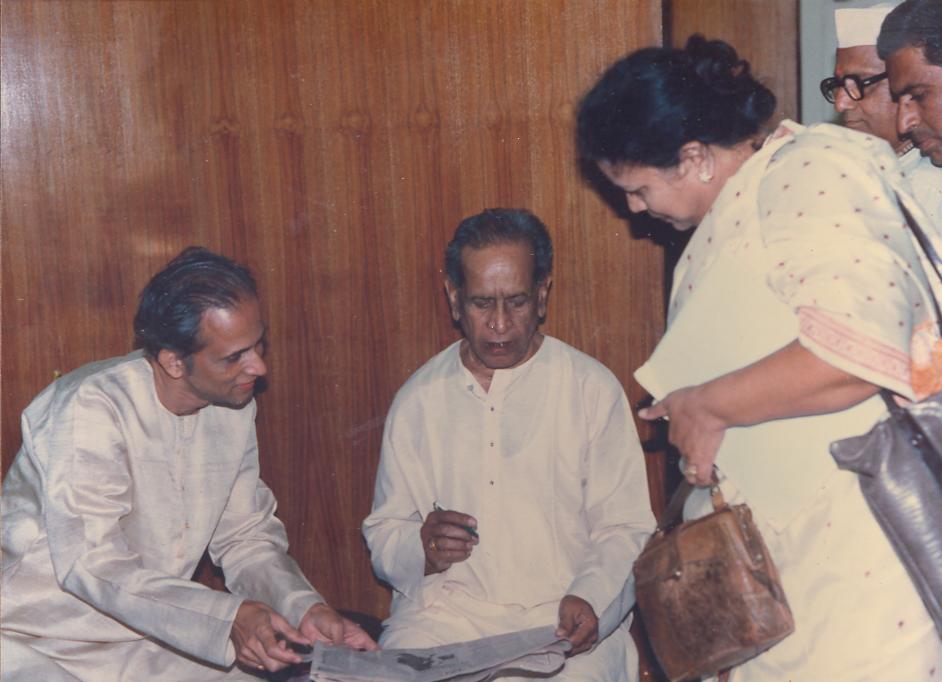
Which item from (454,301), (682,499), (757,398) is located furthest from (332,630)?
(757,398)

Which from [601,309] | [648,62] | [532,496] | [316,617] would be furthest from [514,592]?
[648,62]

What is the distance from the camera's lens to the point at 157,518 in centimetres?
284

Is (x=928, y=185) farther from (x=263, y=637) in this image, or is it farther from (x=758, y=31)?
(x=263, y=637)

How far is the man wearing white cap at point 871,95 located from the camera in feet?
9.94

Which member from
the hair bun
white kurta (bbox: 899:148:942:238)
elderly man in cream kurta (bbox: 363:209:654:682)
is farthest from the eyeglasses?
the hair bun

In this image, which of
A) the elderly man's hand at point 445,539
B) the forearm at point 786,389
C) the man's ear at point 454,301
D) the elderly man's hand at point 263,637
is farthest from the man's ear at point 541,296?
the forearm at point 786,389

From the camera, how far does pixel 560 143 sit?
3.49 m

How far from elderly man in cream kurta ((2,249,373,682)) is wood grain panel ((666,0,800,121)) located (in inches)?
75.4

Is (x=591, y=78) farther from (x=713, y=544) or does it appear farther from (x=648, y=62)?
(x=713, y=544)

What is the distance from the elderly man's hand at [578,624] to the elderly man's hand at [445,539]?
0.37m

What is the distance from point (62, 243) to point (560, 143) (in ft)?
6.17

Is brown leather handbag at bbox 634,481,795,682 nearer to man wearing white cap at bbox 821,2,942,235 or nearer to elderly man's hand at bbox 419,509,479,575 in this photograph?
elderly man's hand at bbox 419,509,479,575

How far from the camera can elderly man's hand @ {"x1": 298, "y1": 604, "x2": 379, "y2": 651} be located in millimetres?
2555

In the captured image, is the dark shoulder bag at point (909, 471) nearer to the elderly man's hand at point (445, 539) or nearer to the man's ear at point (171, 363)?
the elderly man's hand at point (445, 539)
